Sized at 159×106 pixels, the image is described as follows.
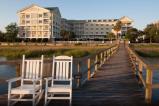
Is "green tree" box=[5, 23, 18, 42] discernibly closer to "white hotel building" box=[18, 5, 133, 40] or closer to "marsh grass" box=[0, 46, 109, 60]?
"white hotel building" box=[18, 5, 133, 40]

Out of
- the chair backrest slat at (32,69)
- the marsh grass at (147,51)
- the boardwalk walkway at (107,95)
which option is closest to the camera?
the boardwalk walkway at (107,95)

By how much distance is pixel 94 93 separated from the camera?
27.7 feet

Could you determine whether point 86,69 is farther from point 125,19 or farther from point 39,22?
point 125,19

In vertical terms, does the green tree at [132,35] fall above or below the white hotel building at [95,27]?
below

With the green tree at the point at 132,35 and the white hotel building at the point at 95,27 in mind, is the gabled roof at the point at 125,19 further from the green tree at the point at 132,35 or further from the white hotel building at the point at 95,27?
the green tree at the point at 132,35

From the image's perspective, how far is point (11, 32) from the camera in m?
101

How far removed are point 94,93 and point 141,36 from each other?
102 metres

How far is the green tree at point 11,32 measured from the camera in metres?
99.1

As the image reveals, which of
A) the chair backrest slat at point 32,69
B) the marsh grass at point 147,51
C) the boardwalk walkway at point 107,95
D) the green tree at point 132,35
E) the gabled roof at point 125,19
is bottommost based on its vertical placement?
the marsh grass at point 147,51

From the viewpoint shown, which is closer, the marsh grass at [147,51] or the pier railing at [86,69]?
the pier railing at [86,69]

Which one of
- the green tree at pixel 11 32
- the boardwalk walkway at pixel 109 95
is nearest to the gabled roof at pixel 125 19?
the green tree at pixel 11 32

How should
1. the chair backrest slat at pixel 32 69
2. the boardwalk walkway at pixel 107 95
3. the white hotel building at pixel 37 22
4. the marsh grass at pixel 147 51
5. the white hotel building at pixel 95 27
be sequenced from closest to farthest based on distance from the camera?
the boardwalk walkway at pixel 107 95 → the chair backrest slat at pixel 32 69 → the marsh grass at pixel 147 51 → the white hotel building at pixel 37 22 → the white hotel building at pixel 95 27

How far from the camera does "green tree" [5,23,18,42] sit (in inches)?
3900

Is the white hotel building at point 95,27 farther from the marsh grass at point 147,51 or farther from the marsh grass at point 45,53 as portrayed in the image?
the marsh grass at point 45,53
